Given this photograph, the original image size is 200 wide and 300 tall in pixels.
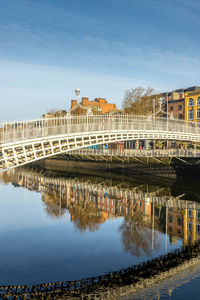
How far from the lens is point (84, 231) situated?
1476 cm

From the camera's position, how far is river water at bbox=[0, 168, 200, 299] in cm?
1047

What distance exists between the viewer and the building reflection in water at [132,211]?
1387cm

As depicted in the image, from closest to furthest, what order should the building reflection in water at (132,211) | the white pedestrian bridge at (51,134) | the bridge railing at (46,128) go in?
the building reflection in water at (132,211), the bridge railing at (46,128), the white pedestrian bridge at (51,134)

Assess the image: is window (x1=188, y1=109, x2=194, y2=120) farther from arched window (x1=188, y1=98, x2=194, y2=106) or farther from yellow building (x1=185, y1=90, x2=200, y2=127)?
arched window (x1=188, y1=98, x2=194, y2=106)

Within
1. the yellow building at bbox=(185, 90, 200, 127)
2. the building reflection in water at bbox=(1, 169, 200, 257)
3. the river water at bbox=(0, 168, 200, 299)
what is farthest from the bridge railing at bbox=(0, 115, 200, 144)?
the yellow building at bbox=(185, 90, 200, 127)

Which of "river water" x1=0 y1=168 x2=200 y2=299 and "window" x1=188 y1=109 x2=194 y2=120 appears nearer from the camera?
"river water" x1=0 y1=168 x2=200 y2=299

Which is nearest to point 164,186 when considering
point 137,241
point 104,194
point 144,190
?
point 144,190

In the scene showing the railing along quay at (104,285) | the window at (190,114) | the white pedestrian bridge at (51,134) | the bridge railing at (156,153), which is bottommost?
the railing along quay at (104,285)

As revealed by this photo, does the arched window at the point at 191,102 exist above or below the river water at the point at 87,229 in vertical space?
above

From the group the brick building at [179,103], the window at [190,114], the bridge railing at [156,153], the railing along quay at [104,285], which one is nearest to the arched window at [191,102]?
the brick building at [179,103]

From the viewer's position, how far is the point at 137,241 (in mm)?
13266

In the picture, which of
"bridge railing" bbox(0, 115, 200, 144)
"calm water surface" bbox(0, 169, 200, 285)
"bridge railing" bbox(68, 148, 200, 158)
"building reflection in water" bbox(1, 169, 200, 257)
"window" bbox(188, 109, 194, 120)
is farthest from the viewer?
"window" bbox(188, 109, 194, 120)

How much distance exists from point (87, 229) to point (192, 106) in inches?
1479

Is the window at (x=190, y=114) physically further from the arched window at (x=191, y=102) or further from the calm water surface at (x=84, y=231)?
the calm water surface at (x=84, y=231)
